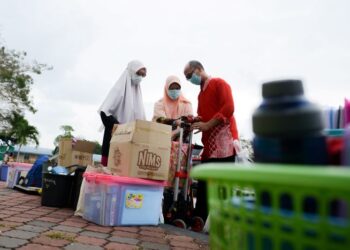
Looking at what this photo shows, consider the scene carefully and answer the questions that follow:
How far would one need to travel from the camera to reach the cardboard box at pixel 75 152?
517cm

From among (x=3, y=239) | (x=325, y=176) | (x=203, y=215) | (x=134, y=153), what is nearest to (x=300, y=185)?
(x=325, y=176)

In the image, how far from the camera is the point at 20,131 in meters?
27.4

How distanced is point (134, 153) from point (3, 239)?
136 cm

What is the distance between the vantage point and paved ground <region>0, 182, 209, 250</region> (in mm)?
2365

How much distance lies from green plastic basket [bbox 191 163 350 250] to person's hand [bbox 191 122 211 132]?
274 cm

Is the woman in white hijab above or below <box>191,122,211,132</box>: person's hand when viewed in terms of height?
above

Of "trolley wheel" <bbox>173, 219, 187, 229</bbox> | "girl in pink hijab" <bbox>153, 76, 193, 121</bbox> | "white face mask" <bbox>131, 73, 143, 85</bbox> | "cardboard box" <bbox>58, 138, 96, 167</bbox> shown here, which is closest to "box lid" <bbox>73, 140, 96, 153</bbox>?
"cardboard box" <bbox>58, 138, 96, 167</bbox>

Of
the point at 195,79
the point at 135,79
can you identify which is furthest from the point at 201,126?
the point at 135,79

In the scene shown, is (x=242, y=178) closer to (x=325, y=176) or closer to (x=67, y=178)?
(x=325, y=176)

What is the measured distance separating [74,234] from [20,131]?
2699 cm

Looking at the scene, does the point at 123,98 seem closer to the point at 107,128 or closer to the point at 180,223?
the point at 107,128

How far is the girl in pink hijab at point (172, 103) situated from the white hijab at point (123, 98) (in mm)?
326

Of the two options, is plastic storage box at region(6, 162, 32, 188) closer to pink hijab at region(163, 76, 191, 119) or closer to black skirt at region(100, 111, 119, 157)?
black skirt at region(100, 111, 119, 157)

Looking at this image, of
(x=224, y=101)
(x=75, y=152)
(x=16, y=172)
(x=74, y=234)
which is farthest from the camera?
(x=16, y=172)
